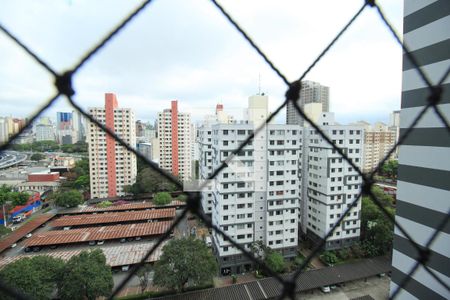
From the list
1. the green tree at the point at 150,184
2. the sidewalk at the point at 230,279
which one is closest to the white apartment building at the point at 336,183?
the sidewalk at the point at 230,279

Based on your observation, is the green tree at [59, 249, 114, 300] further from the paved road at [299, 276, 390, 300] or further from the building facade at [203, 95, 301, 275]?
the paved road at [299, 276, 390, 300]

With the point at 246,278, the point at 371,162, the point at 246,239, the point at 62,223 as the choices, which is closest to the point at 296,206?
the point at 246,239

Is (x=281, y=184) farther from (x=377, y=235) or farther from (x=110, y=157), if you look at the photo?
(x=110, y=157)

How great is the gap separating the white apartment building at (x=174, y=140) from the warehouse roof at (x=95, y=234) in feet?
13.4

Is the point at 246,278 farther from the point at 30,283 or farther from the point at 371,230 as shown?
the point at 30,283

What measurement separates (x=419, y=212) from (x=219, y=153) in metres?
4.48

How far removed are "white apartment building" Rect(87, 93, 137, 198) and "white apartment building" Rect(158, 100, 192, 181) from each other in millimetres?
1326

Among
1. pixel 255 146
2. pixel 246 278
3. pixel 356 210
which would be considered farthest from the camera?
pixel 356 210

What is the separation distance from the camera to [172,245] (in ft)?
14.1

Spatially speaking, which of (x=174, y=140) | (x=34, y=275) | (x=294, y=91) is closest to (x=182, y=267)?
(x=34, y=275)

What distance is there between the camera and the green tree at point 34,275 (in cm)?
342

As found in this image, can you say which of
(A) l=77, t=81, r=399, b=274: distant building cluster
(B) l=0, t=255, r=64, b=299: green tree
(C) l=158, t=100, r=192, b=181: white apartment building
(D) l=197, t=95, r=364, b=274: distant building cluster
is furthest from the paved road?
(C) l=158, t=100, r=192, b=181: white apartment building

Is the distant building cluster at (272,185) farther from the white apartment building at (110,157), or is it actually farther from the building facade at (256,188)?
the white apartment building at (110,157)

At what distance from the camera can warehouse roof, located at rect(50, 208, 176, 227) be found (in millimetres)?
7188
